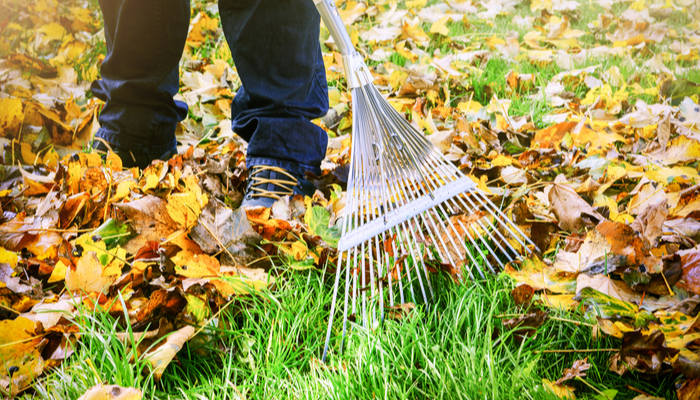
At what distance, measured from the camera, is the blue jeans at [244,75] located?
60.2 inches

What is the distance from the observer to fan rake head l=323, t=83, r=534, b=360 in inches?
42.9

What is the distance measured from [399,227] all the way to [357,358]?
1.43 ft

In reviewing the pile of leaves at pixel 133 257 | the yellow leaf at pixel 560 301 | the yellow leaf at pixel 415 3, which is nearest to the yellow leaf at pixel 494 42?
the yellow leaf at pixel 415 3

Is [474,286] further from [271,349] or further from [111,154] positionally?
[111,154]

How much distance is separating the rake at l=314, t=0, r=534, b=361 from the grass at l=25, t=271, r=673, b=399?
8 centimetres

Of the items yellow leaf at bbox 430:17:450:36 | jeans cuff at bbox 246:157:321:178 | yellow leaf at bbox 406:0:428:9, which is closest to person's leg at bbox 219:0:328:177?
jeans cuff at bbox 246:157:321:178

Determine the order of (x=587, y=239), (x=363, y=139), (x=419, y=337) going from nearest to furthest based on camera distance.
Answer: (x=419, y=337)
(x=587, y=239)
(x=363, y=139)

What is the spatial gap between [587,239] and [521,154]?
2.24 feet

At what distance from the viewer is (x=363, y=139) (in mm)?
1347

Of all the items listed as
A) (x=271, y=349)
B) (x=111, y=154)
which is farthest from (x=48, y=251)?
(x=271, y=349)

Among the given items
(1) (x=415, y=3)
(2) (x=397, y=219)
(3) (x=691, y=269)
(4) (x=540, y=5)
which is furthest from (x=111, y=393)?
(4) (x=540, y=5)

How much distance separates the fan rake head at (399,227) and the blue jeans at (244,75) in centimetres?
34

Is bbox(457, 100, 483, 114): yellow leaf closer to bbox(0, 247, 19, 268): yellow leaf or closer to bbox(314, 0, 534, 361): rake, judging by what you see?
bbox(314, 0, 534, 361): rake

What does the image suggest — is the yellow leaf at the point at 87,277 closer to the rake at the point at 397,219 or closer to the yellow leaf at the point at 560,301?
the rake at the point at 397,219
